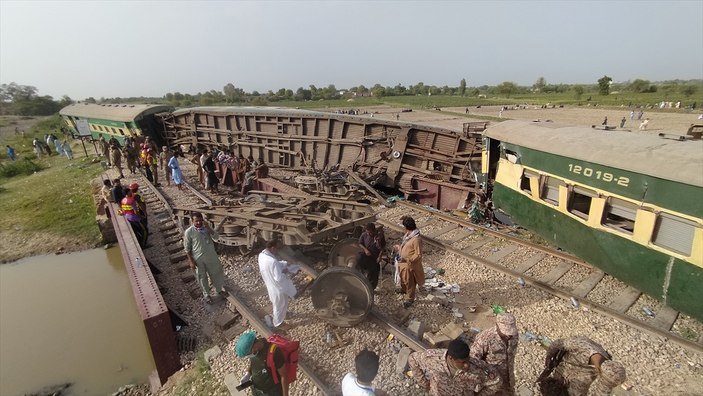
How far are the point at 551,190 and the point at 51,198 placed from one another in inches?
729

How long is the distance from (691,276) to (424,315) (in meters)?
3.58

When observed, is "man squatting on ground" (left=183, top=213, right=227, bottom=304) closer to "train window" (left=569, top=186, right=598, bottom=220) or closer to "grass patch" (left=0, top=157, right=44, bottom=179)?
"train window" (left=569, top=186, right=598, bottom=220)

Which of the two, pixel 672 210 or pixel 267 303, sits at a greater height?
pixel 672 210

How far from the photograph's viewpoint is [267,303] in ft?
19.3

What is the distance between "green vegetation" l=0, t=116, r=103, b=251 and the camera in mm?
11773

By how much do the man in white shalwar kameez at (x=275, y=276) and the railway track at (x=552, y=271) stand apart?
406 cm

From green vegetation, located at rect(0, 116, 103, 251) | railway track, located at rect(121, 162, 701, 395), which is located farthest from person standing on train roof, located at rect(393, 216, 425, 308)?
green vegetation, located at rect(0, 116, 103, 251)

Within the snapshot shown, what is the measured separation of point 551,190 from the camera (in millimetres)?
6836

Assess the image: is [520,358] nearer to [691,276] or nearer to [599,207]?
[691,276]

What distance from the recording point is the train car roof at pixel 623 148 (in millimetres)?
4465

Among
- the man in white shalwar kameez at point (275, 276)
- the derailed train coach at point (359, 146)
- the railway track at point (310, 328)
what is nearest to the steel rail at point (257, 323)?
the railway track at point (310, 328)

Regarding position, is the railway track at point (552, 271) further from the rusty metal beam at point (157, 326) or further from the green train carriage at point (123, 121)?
the green train carriage at point (123, 121)

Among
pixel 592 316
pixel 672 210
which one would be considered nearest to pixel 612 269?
pixel 592 316

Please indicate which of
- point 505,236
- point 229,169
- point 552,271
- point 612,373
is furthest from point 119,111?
point 612,373
